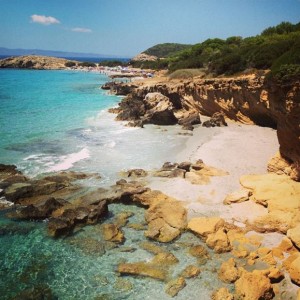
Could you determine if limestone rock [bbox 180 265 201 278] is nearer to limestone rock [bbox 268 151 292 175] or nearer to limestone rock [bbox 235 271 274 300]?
limestone rock [bbox 235 271 274 300]

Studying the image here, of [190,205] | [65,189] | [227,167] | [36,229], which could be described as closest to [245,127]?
[227,167]

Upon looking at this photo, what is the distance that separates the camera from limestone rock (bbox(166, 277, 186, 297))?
9446mm

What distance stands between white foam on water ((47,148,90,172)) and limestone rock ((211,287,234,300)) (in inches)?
515

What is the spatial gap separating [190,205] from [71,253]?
600 cm

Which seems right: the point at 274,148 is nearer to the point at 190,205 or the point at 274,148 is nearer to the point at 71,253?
the point at 190,205

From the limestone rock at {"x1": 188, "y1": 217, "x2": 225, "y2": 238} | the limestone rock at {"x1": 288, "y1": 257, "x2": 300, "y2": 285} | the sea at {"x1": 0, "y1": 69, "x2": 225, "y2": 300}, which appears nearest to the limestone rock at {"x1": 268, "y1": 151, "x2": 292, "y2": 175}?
the limestone rock at {"x1": 188, "y1": 217, "x2": 225, "y2": 238}

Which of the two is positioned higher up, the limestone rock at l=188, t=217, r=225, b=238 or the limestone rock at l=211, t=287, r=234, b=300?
the limestone rock at l=188, t=217, r=225, b=238

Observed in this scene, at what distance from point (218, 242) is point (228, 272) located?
163 centimetres

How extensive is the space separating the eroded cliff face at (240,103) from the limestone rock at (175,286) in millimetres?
8329

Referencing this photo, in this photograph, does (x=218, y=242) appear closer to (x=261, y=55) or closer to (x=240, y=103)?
(x=240, y=103)

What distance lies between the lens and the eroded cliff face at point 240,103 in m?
14.4

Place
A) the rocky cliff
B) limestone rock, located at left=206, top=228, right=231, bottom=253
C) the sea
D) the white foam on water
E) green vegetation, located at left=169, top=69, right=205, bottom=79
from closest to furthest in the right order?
the sea
limestone rock, located at left=206, top=228, right=231, bottom=253
the white foam on water
green vegetation, located at left=169, top=69, right=205, bottom=79
the rocky cliff

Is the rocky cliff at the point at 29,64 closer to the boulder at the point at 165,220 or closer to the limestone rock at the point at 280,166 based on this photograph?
the limestone rock at the point at 280,166

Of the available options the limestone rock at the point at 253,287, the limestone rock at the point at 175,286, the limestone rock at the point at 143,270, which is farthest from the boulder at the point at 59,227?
the limestone rock at the point at 253,287
